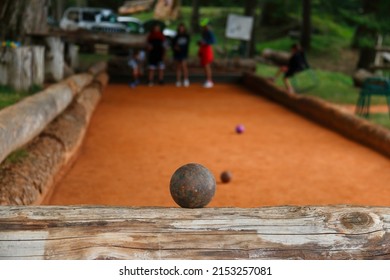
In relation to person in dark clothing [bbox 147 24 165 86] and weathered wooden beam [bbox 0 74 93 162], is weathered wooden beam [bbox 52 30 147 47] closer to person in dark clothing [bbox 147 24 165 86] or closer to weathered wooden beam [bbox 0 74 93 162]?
person in dark clothing [bbox 147 24 165 86]

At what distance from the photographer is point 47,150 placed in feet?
22.7

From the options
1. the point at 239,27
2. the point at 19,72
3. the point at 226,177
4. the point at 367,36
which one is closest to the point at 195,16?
the point at 239,27

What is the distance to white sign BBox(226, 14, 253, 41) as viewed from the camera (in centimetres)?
2061

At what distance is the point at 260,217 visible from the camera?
3314 millimetres

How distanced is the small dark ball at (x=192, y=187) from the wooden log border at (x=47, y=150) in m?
1.90

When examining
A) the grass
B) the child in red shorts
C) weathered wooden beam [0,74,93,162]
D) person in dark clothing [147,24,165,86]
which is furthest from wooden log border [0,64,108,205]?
the child in red shorts

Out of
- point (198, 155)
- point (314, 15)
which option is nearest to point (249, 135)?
point (198, 155)

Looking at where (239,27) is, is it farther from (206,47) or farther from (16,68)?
(16,68)

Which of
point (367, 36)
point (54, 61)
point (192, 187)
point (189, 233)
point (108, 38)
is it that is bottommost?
point (54, 61)

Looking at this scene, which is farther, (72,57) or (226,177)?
(72,57)

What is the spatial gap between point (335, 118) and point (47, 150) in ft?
19.4

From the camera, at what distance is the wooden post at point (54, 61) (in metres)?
13.6

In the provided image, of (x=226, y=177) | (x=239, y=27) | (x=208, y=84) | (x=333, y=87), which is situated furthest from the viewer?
(x=239, y=27)
